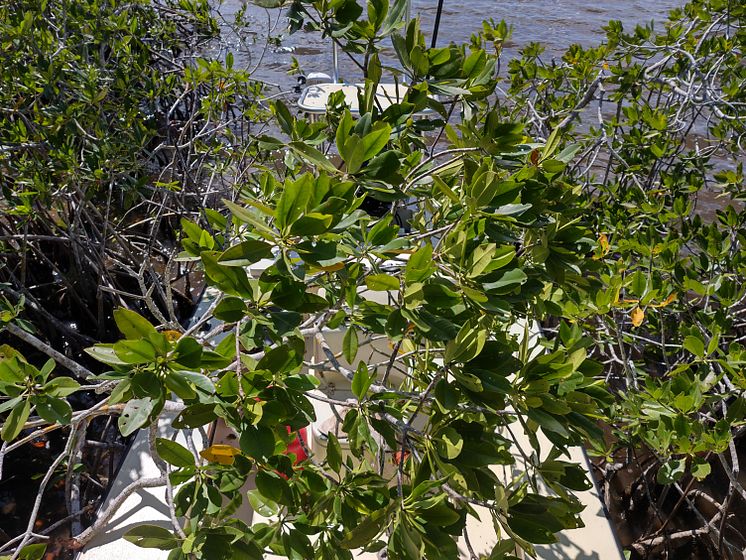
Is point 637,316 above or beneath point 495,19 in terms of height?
beneath

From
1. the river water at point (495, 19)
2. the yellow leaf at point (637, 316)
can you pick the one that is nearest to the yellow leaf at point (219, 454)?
the yellow leaf at point (637, 316)

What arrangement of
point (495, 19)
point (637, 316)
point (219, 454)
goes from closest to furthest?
point (219, 454) < point (637, 316) < point (495, 19)

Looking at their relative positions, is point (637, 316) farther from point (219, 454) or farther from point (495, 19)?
point (495, 19)

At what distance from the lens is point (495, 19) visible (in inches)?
412

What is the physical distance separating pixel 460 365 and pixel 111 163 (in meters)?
2.49

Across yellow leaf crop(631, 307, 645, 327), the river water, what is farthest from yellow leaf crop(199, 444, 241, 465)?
the river water

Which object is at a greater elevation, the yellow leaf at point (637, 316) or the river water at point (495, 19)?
the river water at point (495, 19)

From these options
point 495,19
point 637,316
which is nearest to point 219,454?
point 637,316

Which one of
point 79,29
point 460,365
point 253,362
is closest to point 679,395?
point 460,365

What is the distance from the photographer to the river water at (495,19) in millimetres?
8578

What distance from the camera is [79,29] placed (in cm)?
349

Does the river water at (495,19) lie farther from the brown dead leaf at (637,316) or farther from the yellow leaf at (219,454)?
the yellow leaf at (219,454)

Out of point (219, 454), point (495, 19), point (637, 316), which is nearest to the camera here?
point (219, 454)

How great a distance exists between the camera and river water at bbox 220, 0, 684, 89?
858 centimetres
